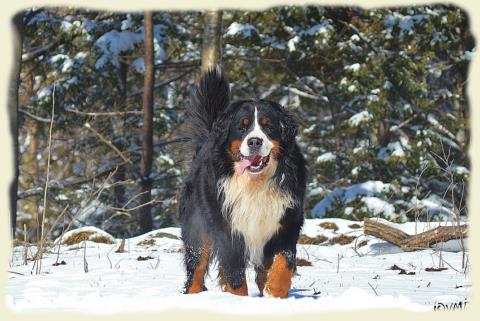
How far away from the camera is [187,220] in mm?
6266

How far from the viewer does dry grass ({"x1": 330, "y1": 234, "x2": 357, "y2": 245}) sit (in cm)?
945

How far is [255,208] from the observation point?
220 inches

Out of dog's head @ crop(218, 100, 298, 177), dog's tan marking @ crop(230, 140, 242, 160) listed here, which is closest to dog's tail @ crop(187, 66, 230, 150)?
dog's head @ crop(218, 100, 298, 177)

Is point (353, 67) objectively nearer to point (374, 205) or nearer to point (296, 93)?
point (296, 93)

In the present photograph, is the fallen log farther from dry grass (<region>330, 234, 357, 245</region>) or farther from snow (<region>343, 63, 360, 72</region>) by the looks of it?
snow (<region>343, 63, 360, 72</region>)

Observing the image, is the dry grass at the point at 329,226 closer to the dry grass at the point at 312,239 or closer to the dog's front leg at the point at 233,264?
the dry grass at the point at 312,239

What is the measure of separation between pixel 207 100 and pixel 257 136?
1247 mm

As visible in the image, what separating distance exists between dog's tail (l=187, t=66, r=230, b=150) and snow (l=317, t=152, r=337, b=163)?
10.2 m

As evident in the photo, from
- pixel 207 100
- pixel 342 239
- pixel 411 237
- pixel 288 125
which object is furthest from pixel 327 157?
pixel 288 125

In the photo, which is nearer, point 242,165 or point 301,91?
point 242,165

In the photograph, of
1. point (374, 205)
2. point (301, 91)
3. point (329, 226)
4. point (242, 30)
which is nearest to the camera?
point (329, 226)

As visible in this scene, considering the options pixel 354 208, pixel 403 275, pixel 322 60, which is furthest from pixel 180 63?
pixel 403 275

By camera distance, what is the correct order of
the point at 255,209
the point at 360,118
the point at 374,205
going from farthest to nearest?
the point at 360,118 → the point at 374,205 → the point at 255,209

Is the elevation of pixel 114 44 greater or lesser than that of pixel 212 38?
greater
